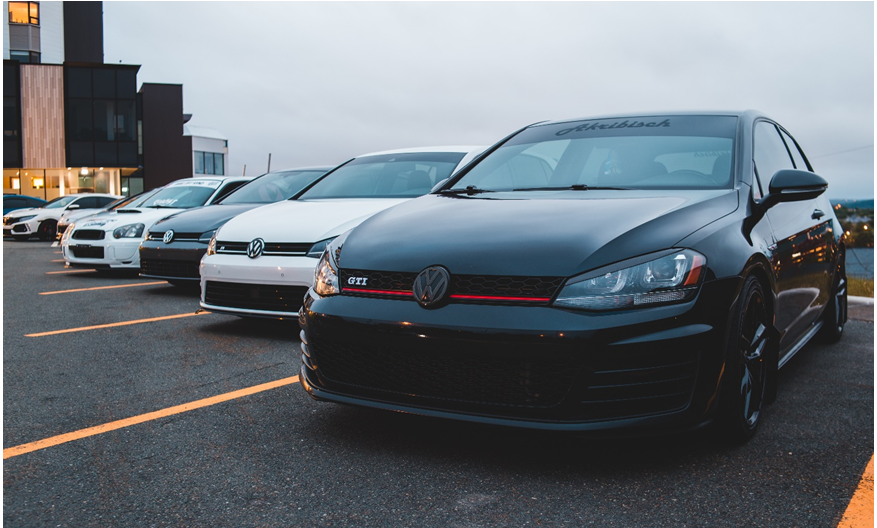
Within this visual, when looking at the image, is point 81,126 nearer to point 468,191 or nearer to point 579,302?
point 468,191

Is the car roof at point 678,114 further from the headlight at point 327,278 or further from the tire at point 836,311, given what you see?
the headlight at point 327,278

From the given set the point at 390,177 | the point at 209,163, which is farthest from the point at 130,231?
the point at 209,163

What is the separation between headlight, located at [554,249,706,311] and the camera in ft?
8.92

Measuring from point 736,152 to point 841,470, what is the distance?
1.55 metres

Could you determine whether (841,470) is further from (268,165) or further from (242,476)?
(268,165)

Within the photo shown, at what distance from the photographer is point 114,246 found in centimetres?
1038

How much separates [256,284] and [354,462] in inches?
108

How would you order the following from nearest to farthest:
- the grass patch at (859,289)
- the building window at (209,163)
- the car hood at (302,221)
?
the car hood at (302,221) < the grass patch at (859,289) < the building window at (209,163)

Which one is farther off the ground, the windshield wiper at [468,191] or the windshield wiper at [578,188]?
the windshield wiper at [578,188]

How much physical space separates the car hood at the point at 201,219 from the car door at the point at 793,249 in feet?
17.6

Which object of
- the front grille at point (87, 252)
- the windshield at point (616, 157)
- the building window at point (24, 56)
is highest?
the building window at point (24, 56)

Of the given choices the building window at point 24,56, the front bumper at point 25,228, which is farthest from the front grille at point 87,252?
the building window at point 24,56

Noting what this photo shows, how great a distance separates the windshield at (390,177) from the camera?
22.1 feet

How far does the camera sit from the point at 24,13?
4472 centimetres
